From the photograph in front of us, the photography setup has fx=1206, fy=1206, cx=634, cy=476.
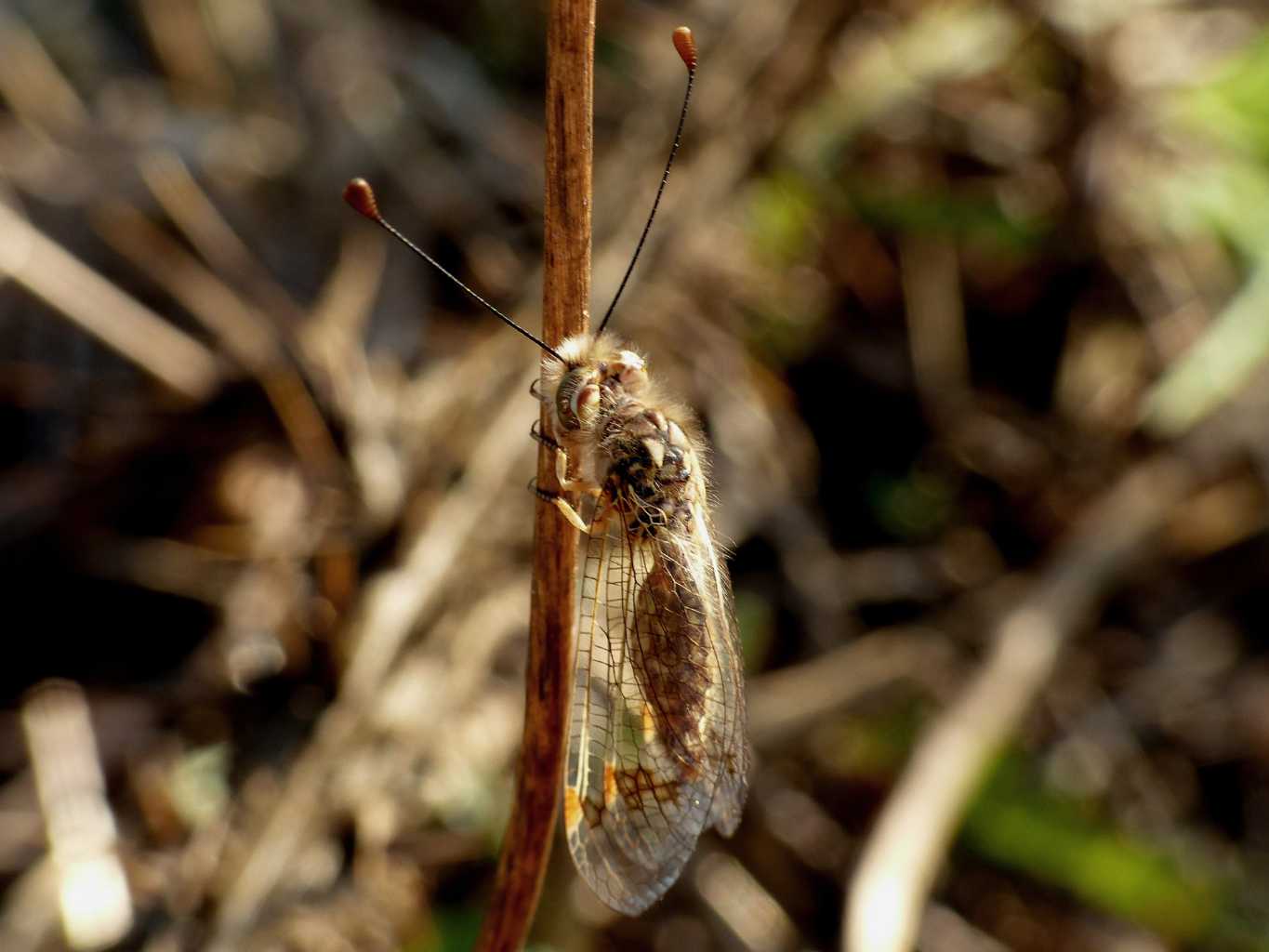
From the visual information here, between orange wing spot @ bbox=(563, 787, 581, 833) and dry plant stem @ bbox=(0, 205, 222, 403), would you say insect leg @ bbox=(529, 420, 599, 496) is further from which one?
dry plant stem @ bbox=(0, 205, 222, 403)

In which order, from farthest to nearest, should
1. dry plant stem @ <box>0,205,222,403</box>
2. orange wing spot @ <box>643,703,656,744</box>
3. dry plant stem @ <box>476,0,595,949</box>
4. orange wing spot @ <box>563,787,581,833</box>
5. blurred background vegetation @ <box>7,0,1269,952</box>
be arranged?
dry plant stem @ <box>0,205,222,403</box>, blurred background vegetation @ <box>7,0,1269,952</box>, orange wing spot @ <box>643,703,656,744</box>, orange wing spot @ <box>563,787,581,833</box>, dry plant stem @ <box>476,0,595,949</box>

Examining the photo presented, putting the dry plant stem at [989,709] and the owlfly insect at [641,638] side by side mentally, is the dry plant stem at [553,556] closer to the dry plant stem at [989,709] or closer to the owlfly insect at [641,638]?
the owlfly insect at [641,638]

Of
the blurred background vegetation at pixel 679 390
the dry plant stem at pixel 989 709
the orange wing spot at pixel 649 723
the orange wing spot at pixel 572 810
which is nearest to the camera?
the orange wing spot at pixel 572 810

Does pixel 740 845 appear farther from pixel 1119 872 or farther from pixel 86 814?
pixel 86 814

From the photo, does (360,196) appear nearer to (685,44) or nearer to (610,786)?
(685,44)

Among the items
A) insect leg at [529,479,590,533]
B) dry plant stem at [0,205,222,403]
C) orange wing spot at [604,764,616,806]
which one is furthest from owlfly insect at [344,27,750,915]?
dry plant stem at [0,205,222,403]

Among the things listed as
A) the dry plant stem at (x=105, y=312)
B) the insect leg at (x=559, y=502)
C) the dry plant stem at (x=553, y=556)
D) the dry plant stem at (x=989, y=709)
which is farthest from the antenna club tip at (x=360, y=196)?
the dry plant stem at (x=105, y=312)

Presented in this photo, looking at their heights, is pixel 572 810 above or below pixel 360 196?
below

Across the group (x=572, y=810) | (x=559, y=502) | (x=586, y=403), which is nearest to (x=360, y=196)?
(x=559, y=502)
